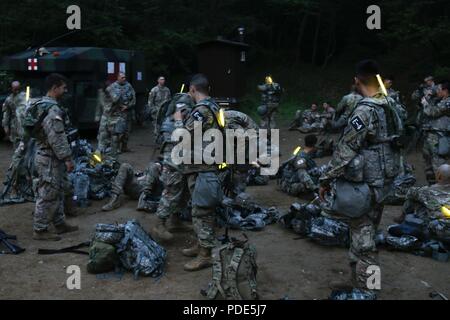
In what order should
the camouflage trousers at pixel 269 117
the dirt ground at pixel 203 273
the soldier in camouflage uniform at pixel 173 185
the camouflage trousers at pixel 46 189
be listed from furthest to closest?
the camouflage trousers at pixel 269 117 → the camouflage trousers at pixel 46 189 → the soldier in camouflage uniform at pixel 173 185 → the dirt ground at pixel 203 273

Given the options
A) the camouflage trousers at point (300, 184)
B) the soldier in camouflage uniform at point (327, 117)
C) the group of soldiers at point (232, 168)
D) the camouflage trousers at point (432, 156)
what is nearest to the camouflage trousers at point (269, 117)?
the soldier in camouflage uniform at point (327, 117)

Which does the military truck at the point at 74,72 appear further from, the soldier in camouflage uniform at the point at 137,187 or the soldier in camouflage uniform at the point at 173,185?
the soldier in camouflage uniform at the point at 173,185

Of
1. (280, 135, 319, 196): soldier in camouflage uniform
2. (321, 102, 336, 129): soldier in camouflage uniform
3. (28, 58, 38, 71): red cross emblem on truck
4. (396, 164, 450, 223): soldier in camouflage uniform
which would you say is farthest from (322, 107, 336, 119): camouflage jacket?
(396, 164, 450, 223): soldier in camouflage uniform

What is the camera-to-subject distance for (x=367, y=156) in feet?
15.1

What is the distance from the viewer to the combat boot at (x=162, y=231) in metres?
6.19

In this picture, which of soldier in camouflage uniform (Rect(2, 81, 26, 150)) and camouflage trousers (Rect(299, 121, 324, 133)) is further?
camouflage trousers (Rect(299, 121, 324, 133))

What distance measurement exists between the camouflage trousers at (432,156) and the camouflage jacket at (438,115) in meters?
0.13

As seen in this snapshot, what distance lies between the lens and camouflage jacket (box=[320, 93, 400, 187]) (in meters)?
4.49

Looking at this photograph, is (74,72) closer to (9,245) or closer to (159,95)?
(159,95)

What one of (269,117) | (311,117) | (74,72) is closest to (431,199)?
(269,117)

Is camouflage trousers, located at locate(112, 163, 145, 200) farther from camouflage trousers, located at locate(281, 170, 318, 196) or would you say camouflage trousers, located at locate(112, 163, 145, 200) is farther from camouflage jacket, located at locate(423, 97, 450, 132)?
camouflage jacket, located at locate(423, 97, 450, 132)

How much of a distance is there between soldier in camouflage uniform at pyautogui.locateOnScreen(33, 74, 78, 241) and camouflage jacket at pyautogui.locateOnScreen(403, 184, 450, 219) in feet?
14.2
